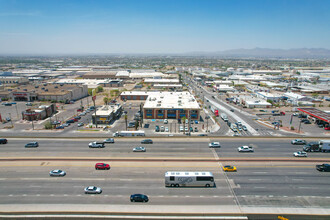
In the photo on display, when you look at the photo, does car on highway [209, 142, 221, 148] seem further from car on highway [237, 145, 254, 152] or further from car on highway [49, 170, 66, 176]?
car on highway [49, 170, 66, 176]

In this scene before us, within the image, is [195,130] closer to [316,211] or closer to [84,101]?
[316,211]

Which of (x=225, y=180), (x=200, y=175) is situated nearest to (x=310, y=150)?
(x=225, y=180)

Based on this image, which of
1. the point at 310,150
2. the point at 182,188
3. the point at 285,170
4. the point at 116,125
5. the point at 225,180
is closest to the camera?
the point at 182,188

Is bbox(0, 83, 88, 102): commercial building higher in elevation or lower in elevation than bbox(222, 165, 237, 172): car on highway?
higher

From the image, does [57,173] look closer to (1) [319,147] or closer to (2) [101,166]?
(2) [101,166]

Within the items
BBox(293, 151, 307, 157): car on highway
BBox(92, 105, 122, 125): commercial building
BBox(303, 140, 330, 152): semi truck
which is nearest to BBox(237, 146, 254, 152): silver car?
BBox(293, 151, 307, 157): car on highway

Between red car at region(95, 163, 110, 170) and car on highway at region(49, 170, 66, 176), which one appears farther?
red car at region(95, 163, 110, 170)

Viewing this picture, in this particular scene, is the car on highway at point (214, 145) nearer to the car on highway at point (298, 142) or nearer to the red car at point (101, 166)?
the car on highway at point (298, 142)

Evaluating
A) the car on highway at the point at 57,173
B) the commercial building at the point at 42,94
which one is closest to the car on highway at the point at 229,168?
the car on highway at the point at 57,173
